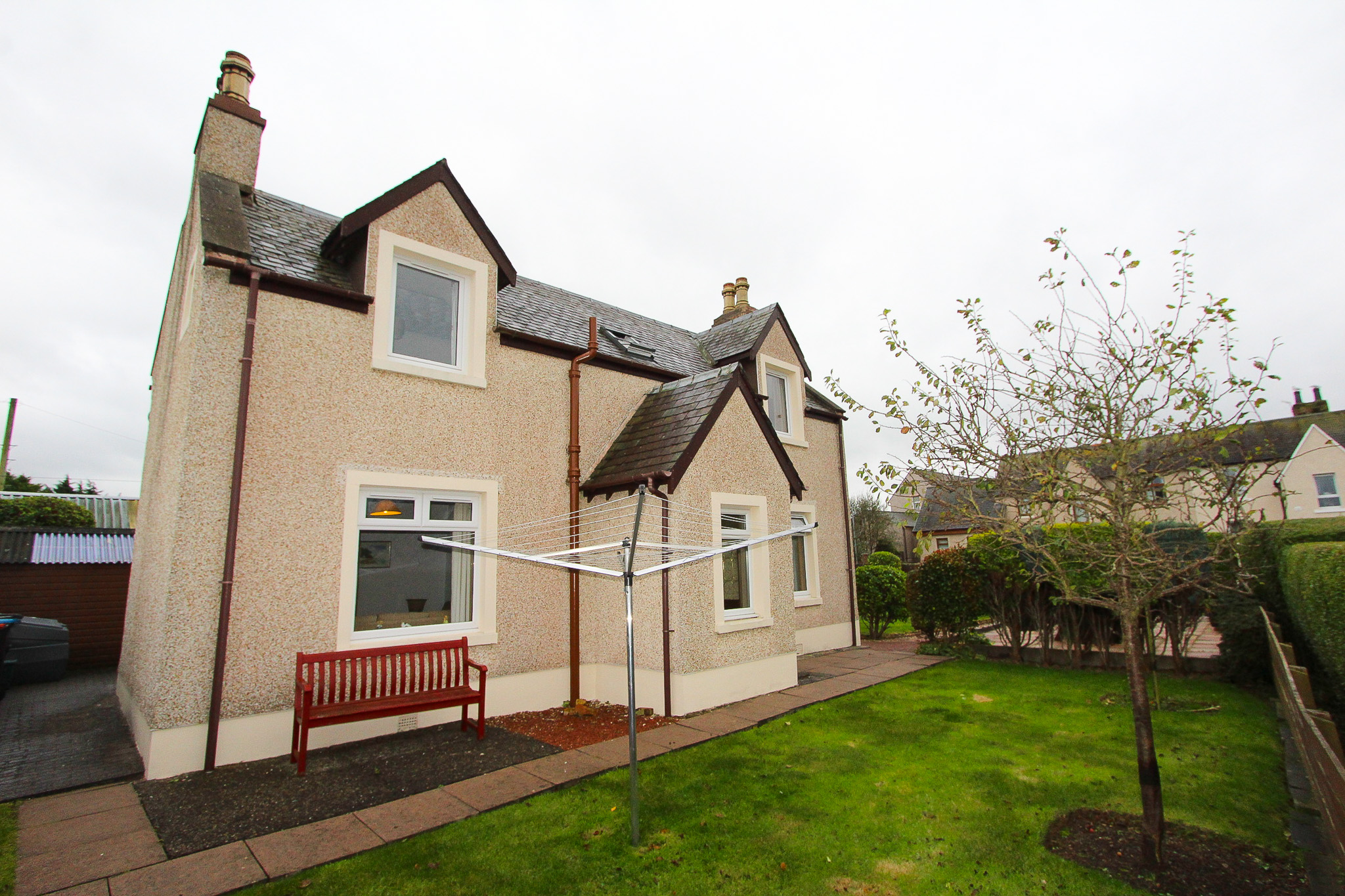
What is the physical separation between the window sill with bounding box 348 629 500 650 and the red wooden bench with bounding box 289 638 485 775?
0.72 feet

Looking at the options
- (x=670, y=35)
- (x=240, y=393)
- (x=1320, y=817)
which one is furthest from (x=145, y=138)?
(x=1320, y=817)

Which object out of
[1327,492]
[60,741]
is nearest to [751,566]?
[60,741]

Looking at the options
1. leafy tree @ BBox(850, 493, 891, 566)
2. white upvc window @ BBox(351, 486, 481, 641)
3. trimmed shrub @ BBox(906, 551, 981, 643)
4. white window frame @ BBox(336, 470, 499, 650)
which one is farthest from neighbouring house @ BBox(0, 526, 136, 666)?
leafy tree @ BBox(850, 493, 891, 566)

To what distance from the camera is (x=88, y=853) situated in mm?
4184

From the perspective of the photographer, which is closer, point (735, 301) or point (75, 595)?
point (75, 595)

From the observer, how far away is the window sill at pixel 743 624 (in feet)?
27.5

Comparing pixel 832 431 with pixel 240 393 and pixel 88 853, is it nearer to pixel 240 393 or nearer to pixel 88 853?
pixel 240 393

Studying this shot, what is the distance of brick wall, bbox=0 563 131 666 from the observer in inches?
474

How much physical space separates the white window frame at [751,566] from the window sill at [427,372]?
3801 mm

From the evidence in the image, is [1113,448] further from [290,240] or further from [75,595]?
[75,595]

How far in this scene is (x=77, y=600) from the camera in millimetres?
12273

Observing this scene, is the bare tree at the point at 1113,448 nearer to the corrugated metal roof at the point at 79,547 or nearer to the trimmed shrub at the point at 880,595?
the trimmed shrub at the point at 880,595

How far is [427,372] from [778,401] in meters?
7.99

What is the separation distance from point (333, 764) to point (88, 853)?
204 cm
